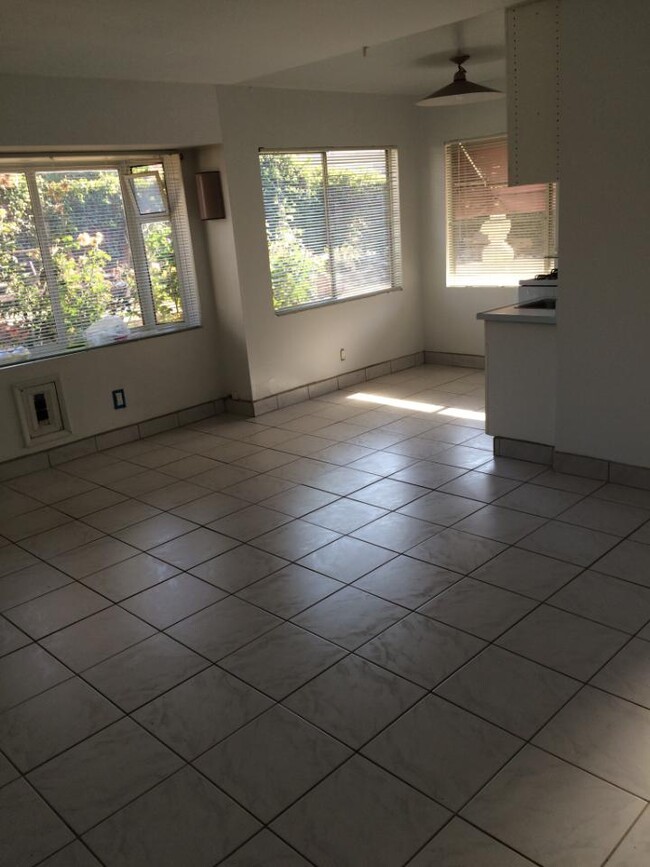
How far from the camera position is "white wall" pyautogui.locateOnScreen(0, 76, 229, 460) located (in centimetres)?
412

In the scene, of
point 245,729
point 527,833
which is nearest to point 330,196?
point 245,729

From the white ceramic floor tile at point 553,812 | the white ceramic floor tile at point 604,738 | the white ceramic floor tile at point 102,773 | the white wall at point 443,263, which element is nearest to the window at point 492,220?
the white wall at point 443,263

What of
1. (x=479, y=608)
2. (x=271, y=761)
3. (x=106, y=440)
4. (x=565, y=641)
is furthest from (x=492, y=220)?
(x=271, y=761)

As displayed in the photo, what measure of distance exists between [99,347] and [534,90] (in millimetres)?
3071

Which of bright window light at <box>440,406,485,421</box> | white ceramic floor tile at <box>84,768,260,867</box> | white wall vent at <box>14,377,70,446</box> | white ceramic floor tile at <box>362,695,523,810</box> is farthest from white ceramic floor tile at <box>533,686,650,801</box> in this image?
white wall vent at <box>14,377,70,446</box>

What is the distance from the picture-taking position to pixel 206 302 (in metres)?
5.49

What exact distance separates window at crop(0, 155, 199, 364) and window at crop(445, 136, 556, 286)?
8.21 ft

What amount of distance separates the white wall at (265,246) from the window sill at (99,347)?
53 cm

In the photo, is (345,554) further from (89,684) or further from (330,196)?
(330,196)

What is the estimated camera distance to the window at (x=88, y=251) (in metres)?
4.44

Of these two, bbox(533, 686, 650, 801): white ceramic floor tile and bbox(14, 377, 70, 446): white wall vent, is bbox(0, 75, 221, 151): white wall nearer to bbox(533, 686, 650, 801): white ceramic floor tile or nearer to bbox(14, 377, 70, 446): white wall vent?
bbox(14, 377, 70, 446): white wall vent

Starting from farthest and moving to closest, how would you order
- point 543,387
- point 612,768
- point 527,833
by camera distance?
point 543,387, point 612,768, point 527,833

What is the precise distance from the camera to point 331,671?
8.04 ft

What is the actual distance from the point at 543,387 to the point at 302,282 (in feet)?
7.96
